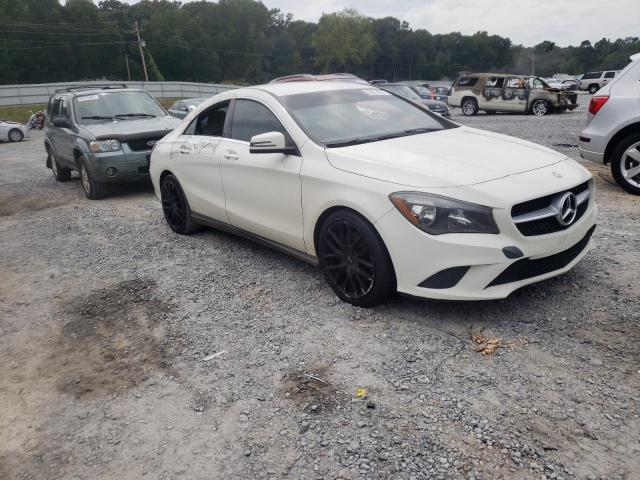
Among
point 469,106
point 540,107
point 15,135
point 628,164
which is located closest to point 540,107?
point 540,107

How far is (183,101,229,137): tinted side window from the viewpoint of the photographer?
522 centimetres

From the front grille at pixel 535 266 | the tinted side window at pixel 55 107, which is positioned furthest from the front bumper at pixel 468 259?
the tinted side window at pixel 55 107

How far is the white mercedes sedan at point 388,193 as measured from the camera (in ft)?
10.8

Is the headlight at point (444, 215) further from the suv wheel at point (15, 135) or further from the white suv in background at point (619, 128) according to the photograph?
the suv wheel at point (15, 135)

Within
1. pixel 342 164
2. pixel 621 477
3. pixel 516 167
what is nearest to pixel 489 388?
pixel 621 477

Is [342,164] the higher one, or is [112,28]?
[112,28]

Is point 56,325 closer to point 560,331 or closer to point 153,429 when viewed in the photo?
point 153,429

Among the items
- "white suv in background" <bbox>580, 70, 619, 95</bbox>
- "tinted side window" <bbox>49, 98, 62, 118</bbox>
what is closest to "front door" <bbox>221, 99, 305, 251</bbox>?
"tinted side window" <bbox>49, 98, 62, 118</bbox>

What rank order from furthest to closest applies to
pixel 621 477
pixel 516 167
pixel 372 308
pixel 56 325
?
1. pixel 56 325
2. pixel 372 308
3. pixel 516 167
4. pixel 621 477

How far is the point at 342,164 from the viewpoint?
380cm

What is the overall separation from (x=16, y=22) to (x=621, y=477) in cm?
8487

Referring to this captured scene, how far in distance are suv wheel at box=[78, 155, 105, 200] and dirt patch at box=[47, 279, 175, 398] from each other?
4.48m

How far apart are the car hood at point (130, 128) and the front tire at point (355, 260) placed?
5300 mm

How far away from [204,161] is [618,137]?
16.7 ft
